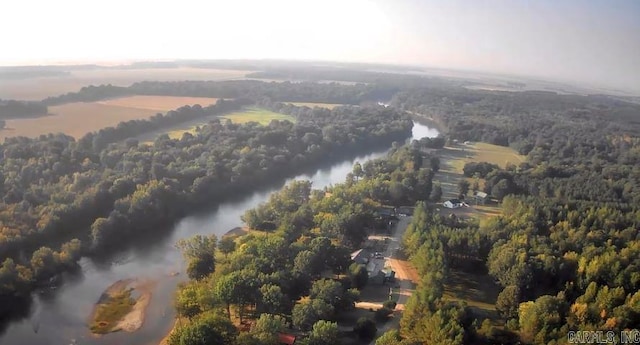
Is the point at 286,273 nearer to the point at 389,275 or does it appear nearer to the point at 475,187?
the point at 389,275

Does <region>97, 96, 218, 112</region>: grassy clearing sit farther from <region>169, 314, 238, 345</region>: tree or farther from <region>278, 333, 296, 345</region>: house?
<region>278, 333, 296, 345</region>: house

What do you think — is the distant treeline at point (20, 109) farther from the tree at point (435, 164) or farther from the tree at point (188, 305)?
the tree at point (435, 164)

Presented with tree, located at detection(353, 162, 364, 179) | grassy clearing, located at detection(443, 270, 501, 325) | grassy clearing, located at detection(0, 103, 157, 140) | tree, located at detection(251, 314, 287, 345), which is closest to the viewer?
tree, located at detection(251, 314, 287, 345)

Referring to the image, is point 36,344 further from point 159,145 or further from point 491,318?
point 159,145

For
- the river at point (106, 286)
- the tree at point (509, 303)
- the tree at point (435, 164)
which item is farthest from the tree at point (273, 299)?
the tree at point (435, 164)

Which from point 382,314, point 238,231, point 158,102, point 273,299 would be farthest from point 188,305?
point 158,102

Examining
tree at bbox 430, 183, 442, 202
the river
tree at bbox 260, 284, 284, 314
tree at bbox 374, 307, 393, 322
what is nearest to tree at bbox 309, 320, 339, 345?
tree at bbox 260, 284, 284, 314
